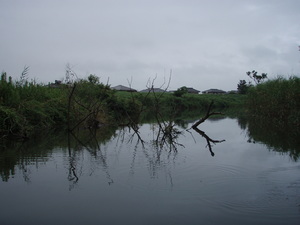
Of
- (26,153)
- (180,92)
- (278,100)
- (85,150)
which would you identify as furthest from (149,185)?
(180,92)

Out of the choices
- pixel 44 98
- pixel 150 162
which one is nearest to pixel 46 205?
A: pixel 150 162

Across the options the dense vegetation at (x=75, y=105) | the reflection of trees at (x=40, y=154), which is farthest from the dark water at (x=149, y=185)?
the dense vegetation at (x=75, y=105)

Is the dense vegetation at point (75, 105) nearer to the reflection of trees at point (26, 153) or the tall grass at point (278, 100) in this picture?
the tall grass at point (278, 100)

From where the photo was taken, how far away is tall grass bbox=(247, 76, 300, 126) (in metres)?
15.3

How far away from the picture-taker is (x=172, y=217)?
404 cm

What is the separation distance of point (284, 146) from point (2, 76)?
10.7 metres

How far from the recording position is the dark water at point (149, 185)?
4.09m

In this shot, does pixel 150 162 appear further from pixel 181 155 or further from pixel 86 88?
pixel 86 88

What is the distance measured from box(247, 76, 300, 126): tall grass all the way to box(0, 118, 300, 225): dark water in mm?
7078

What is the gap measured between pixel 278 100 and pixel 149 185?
521 inches

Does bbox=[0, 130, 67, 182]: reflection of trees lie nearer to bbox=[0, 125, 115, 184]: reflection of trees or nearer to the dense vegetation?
bbox=[0, 125, 115, 184]: reflection of trees

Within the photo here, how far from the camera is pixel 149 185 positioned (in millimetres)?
5355

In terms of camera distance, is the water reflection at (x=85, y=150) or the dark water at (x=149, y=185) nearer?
the dark water at (x=149, y=185)

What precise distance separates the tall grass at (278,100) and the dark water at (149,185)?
23.2 feet
